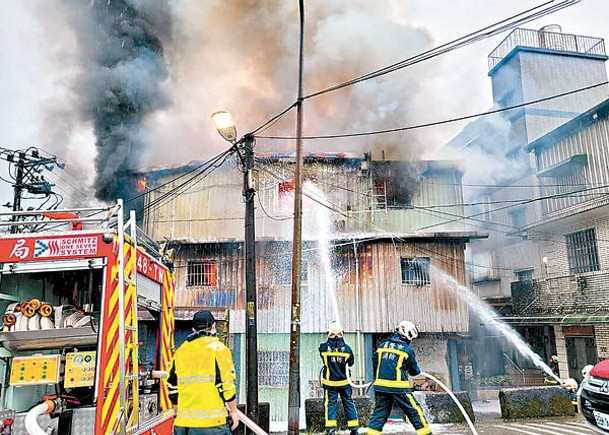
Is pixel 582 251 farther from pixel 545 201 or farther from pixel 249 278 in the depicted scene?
pixel 249 278

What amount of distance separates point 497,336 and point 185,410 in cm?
2257

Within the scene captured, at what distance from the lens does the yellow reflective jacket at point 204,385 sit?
3.96 metres

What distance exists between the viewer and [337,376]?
724cm

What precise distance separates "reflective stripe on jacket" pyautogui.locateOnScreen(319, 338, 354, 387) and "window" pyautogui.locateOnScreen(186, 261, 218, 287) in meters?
8.86

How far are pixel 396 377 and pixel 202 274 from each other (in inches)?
414

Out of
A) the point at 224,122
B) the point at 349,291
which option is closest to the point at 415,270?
the point at 349,291

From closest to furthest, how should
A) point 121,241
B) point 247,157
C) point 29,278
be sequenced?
1. point 121,241
2. point 29,278
3. point 247,157

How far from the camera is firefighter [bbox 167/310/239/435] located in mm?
3953

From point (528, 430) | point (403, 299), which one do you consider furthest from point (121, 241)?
point (403, 299)

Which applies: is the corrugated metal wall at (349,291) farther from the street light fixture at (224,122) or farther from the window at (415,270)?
the street light fixture at (224,122)

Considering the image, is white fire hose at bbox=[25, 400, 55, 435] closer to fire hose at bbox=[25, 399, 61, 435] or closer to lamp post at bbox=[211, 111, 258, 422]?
fire hose at bbox=[25, 399, 61, 435]

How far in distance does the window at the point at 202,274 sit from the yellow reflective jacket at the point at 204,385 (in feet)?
38.2

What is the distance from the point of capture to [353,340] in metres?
15.0

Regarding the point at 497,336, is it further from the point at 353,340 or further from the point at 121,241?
A: the point at 121,241
